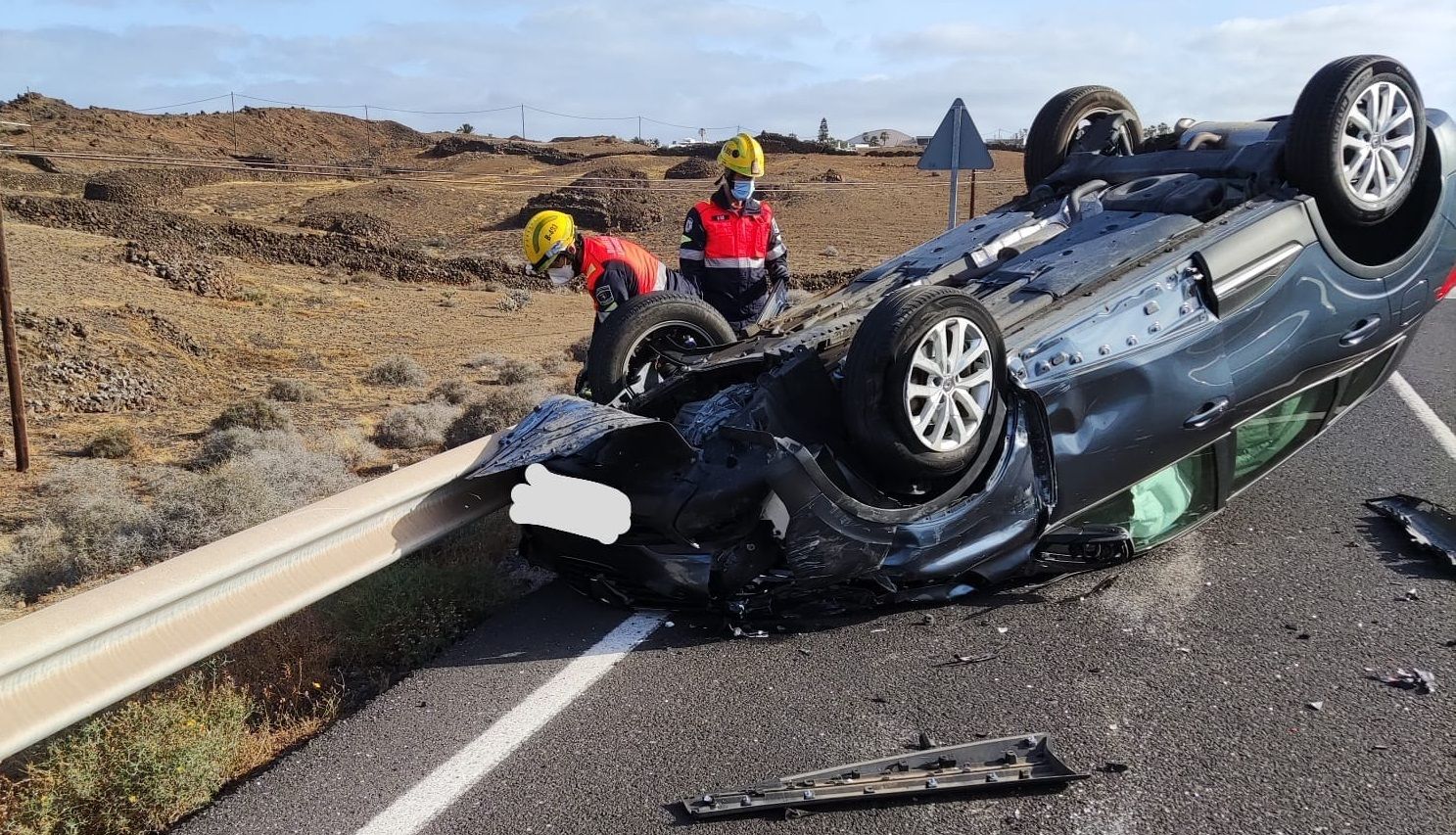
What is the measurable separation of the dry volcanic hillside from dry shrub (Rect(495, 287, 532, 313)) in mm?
64

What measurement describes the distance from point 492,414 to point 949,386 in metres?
5.44

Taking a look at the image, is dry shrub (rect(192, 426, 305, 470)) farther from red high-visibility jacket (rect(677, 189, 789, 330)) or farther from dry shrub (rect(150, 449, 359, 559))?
red high-visibility jacket (rect(677, 189, 789, 330))

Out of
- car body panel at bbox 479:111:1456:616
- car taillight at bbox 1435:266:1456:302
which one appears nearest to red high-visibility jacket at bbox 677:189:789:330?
car body panel at bbox 479:111:1456:616

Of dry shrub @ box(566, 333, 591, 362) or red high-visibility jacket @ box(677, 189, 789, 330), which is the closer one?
red high-visibility jacket @ box(677, 189, 789, 330)

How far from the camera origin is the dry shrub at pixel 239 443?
805cm

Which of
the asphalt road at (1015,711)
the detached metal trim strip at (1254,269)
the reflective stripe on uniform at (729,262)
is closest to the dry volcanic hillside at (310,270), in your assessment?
the reflective stripe on uniform at (729,262)

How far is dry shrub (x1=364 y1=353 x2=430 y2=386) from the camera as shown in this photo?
37.1 feet

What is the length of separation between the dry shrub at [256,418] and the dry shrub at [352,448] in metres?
0.50

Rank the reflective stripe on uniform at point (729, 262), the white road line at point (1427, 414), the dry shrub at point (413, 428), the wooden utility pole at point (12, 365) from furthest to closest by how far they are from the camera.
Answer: the dry shrub at point (413, 428)
the wooden utility pole at point (12, 365)
the reflective stripe on uniform at point (729, 262)
the white road line at point (1427, 414)

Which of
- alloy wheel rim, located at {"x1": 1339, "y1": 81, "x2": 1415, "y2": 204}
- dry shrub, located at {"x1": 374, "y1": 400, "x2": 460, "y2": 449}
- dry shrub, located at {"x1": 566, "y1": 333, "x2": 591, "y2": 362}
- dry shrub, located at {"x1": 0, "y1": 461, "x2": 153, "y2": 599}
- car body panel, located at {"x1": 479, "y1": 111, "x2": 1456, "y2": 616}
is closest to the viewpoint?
car body panel, located at {"x1": 479, "y1": 111, "x2": 1456, "y2": 616}

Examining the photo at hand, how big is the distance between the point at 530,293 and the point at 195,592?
55.2ft

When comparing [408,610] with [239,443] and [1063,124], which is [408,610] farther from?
[239,443]

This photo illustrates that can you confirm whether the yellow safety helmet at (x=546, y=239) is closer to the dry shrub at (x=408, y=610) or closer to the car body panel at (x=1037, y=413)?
the car body panel at (x=1037, y=413)

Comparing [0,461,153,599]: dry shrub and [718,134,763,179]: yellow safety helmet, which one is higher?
[718,134,763,179]: yellow safety helmet
